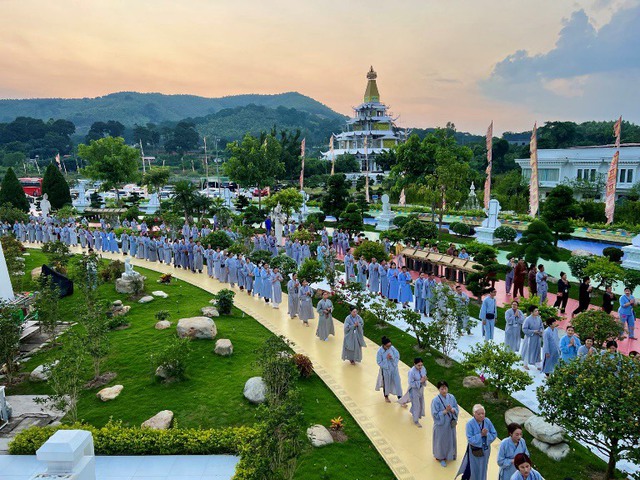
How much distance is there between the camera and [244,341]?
12.1m

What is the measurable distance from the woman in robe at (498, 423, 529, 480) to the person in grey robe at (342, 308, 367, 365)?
478 centimetres

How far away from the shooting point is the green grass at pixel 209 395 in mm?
7441

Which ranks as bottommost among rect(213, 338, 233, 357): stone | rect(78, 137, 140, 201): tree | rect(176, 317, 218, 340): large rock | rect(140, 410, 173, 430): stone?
rect(140, 410, 173, 430): stone

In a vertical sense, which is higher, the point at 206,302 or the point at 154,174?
the point at 154,174

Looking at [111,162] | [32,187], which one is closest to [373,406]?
[111,162]

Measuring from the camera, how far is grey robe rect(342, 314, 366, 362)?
414 inches

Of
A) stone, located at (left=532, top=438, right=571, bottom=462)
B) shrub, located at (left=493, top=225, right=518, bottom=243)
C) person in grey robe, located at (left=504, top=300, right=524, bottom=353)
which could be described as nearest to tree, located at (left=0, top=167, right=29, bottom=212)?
shrub, located at (left=493, top=225, right=518, bottom=243)

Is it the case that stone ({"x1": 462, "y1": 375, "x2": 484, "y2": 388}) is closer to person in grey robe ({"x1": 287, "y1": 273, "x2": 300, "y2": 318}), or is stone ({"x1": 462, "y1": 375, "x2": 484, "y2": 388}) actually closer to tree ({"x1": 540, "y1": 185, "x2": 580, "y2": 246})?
person in grey robe ({"x1": 287, "y1": 273, "x2": 300, "y2": 318})

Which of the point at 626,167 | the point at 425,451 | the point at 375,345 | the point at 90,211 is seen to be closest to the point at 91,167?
the point at 90,211

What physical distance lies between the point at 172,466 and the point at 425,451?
409 centimetres

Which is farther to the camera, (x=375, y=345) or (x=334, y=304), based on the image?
(x=334, y=304)

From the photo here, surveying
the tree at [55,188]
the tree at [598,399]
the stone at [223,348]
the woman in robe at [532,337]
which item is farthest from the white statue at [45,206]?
the tree at [598,399]

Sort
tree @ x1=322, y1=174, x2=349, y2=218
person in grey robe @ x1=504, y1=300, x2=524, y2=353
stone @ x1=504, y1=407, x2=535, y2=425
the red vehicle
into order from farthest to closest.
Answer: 1. the red vehicle
2. tree @ x1=322, y1=174, x2=349, y2=218
3. person in grey robe @ x1=504, y1=300, x2=524, y2=353
4. stone @ x1=504, y1=407, x2=535, y2=425

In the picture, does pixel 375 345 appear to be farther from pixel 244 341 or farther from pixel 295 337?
pixel 244 341
